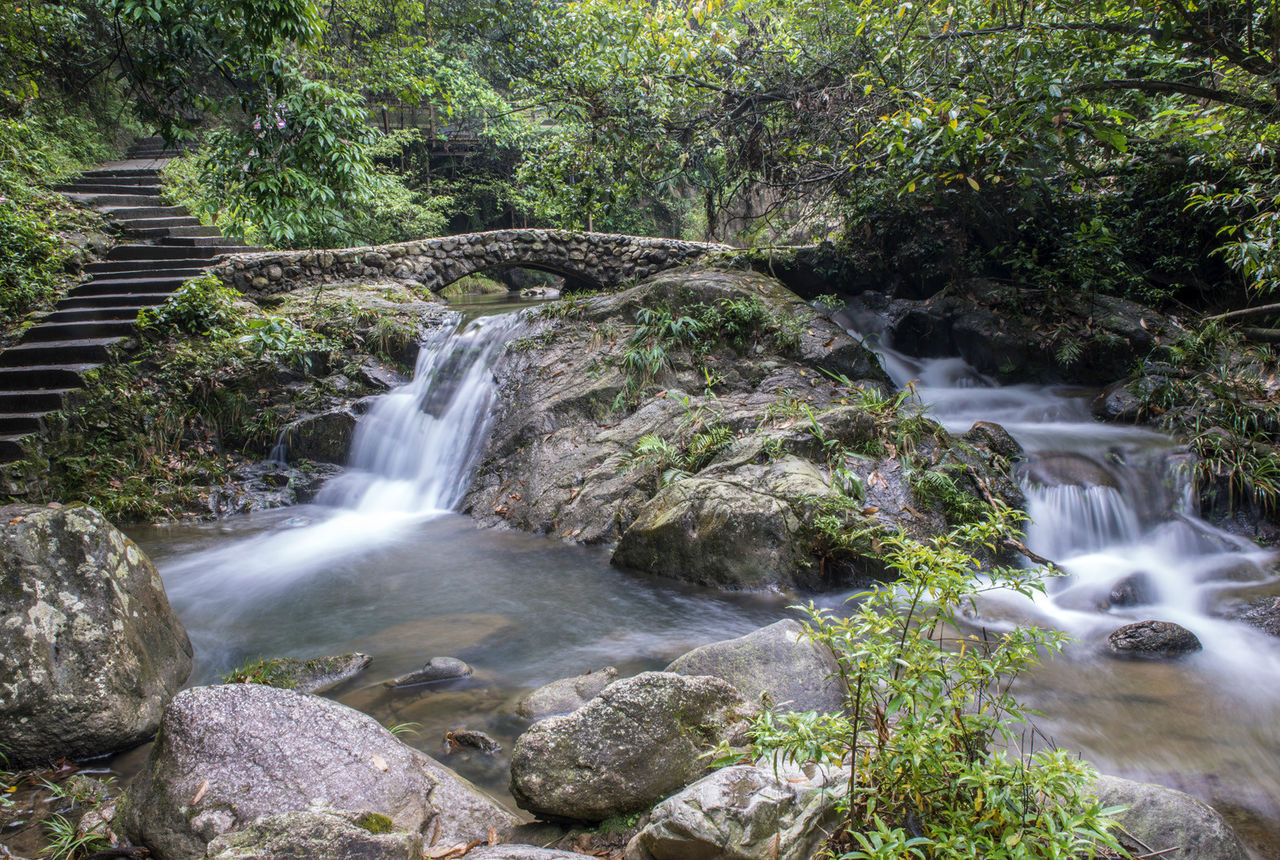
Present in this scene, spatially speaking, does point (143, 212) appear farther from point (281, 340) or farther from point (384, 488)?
point (384, 488)

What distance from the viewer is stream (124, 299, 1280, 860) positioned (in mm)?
3662

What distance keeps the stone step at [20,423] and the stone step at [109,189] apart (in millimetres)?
7212

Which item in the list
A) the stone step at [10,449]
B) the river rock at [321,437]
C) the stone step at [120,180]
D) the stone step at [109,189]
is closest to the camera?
the stone step at [10,449]

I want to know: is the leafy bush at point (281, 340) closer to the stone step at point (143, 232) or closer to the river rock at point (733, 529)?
the stone step at point (143, 232)

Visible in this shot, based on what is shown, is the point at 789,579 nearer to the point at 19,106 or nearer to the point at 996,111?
the point at 996,111

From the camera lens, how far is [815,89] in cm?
983

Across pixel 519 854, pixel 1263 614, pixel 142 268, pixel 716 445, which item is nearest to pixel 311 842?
pixel 519 854

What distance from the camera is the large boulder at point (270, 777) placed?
2.45 meters

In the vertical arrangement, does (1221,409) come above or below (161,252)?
below

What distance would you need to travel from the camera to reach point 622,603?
216 inches

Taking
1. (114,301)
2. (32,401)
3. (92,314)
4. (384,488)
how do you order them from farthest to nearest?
(114,301), (92,314), (384,488), (32,401)

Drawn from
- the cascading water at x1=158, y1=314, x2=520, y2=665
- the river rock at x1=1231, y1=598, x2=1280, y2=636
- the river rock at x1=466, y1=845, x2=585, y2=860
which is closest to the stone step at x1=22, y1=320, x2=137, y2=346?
the cascading water at x1=158, y1=314, x2=520, y2=665

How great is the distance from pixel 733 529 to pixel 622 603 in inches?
42.0

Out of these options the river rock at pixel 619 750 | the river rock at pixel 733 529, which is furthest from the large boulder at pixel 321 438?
the river rock at pixel 619 750
